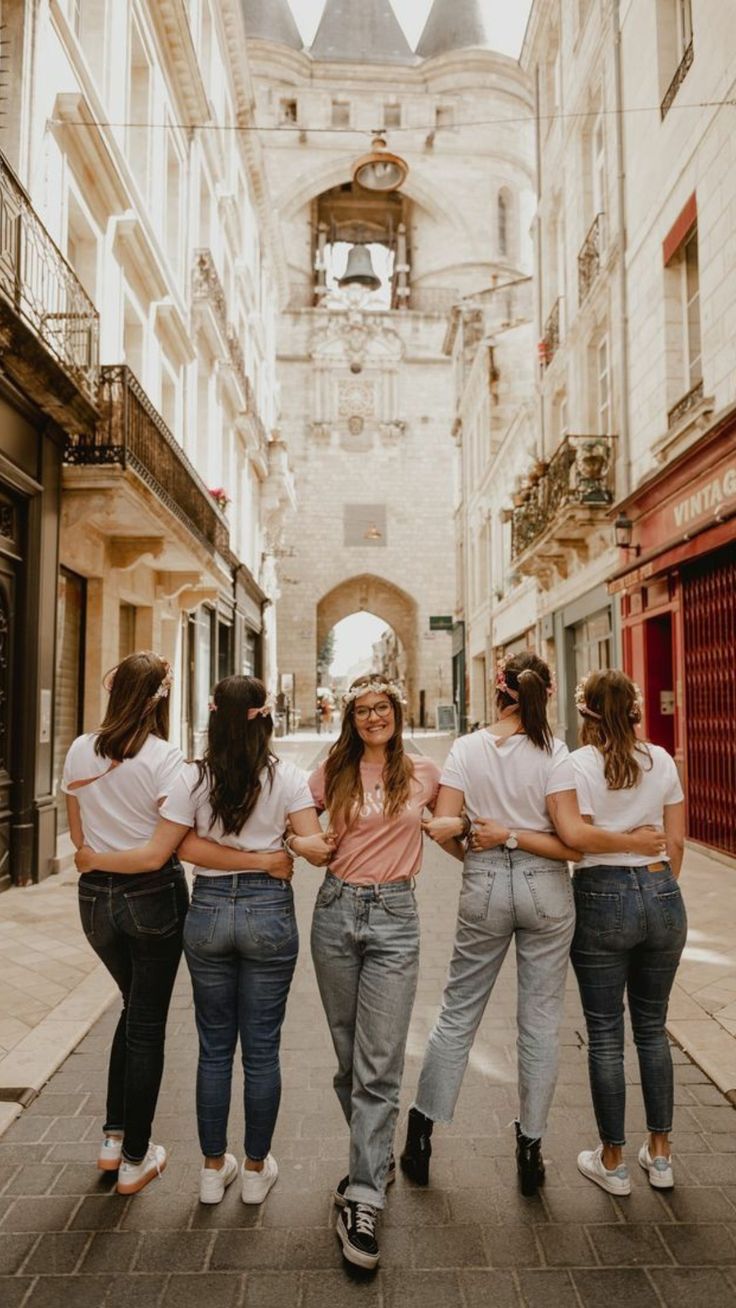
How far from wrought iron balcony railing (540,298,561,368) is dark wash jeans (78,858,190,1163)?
1518cm

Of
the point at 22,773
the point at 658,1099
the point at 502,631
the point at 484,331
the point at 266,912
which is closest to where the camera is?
the point at 266,912

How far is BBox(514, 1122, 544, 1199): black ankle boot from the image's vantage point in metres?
2.96

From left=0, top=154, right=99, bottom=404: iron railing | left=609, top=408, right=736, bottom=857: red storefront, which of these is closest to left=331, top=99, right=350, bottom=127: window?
left=609, top=408, right=736, bottom=857: red storefront

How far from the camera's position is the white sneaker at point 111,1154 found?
307 centimetres

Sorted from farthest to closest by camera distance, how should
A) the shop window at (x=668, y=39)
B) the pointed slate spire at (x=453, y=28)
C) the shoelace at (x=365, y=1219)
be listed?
the pointed slate spire at (x=453, y=28)
the shop window at (x=668, y=39)
the shoelace at (x=365, y=1219)

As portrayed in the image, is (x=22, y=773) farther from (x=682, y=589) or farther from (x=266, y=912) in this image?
(x=682, y=589)

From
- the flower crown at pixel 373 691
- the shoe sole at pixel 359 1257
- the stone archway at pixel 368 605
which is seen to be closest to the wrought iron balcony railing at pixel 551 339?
the flower crown at pixel 373 691

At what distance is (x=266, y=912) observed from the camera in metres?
2.82

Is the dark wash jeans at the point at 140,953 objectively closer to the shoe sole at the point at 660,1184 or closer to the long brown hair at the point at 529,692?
the long brown hair at the point at 529,692

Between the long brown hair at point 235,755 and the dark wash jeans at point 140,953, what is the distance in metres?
0.39

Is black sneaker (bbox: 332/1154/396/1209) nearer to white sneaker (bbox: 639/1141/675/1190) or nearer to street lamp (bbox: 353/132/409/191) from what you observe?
white sneaker (bbox: 639/1141/675/1190)

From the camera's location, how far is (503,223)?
139 feet

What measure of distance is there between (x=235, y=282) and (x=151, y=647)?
11.3m

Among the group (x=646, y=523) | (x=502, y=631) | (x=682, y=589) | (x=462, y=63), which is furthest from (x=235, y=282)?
(x=462, y=63)
